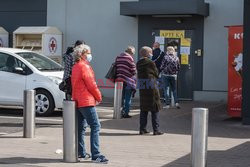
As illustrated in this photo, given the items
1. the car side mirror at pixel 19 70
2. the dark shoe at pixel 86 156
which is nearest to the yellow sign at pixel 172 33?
the car side mirror at pixel 19 70

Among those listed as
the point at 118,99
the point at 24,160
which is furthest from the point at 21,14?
the point at 24,160

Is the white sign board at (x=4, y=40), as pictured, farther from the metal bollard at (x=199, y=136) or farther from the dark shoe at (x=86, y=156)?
the metal bollard at (x=199, y=136)

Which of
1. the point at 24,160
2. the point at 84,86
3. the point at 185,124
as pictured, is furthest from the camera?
the point at 185,124

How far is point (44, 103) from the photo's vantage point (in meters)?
14.2

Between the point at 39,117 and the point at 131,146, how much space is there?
4.57 metres

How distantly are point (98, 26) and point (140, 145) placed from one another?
33.2ft

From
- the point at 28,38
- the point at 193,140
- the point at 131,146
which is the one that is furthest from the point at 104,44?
the point at 193,140

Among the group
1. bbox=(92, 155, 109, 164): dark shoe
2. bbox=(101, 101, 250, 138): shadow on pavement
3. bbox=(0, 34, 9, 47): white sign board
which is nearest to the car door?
bbox=(101, 101, 250, 138): shadow on pavement

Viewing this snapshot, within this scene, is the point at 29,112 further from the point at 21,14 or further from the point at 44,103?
the point at 21,14

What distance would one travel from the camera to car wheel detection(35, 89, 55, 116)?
14.2m

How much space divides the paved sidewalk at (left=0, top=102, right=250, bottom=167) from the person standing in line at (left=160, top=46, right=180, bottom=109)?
7.35ft

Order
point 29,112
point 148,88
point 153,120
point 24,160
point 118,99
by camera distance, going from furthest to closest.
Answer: point 118,99, point 153,120, point 148,88, point 29,112, point 24,160

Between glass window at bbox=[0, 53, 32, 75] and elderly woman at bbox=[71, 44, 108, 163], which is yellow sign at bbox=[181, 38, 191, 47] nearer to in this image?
glass window at bbox=[0, 53, 32, 75]

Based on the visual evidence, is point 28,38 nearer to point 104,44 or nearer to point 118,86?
point 104,44
